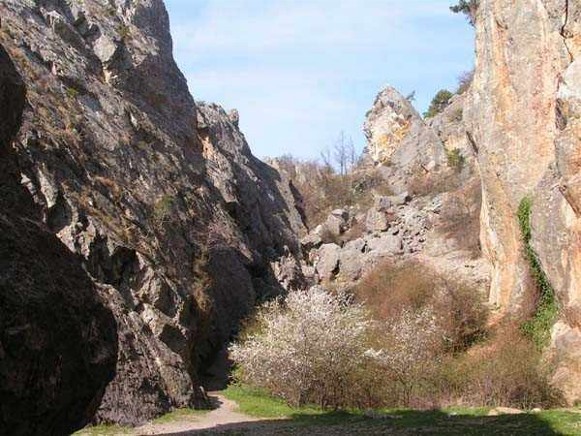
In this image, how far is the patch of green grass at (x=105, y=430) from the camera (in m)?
17.6

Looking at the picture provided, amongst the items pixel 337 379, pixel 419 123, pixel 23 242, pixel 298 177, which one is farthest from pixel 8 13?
pixel 298 177

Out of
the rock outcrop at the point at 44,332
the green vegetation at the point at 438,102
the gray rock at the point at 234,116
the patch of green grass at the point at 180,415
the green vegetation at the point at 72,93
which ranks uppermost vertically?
the green vegetation at the point at 438,102

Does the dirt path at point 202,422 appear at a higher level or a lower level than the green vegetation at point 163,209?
lower

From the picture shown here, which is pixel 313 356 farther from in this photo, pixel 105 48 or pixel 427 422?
pixel 105 48

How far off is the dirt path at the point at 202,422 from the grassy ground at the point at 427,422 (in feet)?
2.56

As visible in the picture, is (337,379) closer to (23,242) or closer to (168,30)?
(23,242)

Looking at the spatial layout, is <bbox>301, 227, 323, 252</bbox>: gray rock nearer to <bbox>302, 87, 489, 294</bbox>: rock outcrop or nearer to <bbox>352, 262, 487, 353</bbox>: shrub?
<bbox>302, 87, 489, 294</bbox>: rock outcrop

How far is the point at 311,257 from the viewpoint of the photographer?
177ft

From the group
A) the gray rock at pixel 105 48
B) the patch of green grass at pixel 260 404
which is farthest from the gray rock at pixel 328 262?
the patch of green grass at pixel 260 404

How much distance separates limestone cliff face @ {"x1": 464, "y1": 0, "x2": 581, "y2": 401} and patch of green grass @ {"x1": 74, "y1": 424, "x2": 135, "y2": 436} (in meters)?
13.6

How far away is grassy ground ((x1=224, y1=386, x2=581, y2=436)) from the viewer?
14.5 meters

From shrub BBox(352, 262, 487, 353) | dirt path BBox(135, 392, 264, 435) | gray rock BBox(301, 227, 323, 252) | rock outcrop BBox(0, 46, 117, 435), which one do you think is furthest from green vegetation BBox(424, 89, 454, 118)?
rock outcrop BBox(0, 46, 117, 435)

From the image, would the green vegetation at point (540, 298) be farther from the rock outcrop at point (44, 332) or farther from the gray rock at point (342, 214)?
the gray rock at point (342, 214)

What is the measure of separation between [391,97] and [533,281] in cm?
4764
